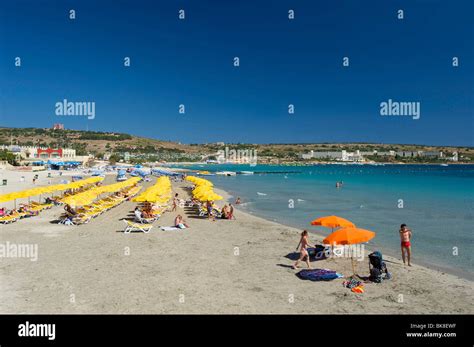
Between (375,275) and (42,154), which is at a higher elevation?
(42,154)

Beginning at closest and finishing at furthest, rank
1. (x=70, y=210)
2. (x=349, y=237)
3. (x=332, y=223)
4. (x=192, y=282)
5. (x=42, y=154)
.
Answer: (x=192, y=282) → (x=349, y=237) → (x=332, y=223) → (x=70, y=210) → (x=42, y=154)

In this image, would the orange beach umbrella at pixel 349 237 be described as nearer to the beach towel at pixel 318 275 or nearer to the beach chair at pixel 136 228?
the beach towel at pixel 318 275

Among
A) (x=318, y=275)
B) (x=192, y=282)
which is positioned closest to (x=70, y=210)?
(x=192, y=282)

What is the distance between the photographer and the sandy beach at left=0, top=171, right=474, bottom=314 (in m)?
7.04

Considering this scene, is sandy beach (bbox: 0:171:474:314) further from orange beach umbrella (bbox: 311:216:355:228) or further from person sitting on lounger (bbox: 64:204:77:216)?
person sitting on lounger (bbox: 64:204:77:216)

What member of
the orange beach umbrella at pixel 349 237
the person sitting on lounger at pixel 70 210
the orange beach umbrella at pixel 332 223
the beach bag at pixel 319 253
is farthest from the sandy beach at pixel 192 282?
the person sitting on lounger at pixel 70 210

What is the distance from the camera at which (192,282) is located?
27.8 feet

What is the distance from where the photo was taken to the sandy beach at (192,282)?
7.04 metres

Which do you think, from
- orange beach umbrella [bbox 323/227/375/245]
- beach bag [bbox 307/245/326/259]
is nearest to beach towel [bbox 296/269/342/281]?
orange beach umbrella [bbox 323/227/375/245]

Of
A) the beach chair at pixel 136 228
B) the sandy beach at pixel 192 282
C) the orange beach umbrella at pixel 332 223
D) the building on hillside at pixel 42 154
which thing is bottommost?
the sandy beach at pixel 192 282

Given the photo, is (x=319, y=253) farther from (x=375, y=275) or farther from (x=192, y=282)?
(x=192, y=282)

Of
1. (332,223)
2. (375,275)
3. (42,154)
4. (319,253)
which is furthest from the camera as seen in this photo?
(42,154)

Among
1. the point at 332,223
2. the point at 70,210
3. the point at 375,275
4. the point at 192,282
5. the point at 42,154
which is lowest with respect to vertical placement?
the point at 192,282

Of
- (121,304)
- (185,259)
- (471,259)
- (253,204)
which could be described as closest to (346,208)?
(253,204)
